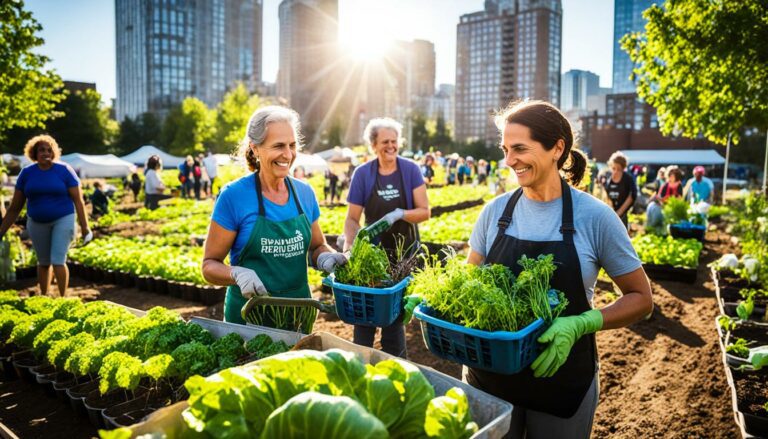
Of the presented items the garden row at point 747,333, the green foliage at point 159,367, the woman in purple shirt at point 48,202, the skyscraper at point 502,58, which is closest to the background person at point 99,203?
the woman in purple shirt at point 48,202

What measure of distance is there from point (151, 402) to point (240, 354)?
17.5 inches

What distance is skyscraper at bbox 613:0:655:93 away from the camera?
17775cm

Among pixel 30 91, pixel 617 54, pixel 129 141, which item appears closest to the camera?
pixel 30 91

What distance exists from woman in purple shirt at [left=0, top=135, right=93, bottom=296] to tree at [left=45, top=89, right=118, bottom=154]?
47218 millimetres

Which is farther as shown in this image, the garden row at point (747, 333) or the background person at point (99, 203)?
the background person at point (99, 203)

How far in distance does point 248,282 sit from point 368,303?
0.67 m

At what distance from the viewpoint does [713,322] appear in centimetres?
634

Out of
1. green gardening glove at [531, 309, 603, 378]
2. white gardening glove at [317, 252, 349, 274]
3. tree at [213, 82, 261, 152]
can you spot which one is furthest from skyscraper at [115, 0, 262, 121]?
green gardening glove at [531, 309, 603, 378]

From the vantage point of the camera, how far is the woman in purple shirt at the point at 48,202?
5859mm

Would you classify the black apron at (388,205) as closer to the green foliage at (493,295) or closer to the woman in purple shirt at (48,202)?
the green foliage at (493,295)

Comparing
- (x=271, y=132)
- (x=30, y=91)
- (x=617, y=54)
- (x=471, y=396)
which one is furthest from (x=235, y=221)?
(x=617, y=54)

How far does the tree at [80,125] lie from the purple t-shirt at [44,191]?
47333 millimetres

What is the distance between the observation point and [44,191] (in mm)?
5852

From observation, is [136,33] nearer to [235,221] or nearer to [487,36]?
[487,36]
